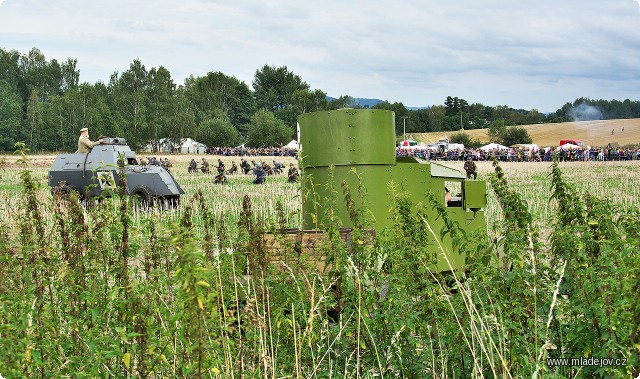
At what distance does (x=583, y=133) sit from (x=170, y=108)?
201ft

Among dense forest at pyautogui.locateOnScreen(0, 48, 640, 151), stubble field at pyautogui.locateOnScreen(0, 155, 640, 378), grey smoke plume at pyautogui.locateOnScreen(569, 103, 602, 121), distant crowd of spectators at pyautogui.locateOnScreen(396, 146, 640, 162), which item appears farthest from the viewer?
grey smoke plume at pyautogui.locateOnScreen(569, 103, 602, 121)

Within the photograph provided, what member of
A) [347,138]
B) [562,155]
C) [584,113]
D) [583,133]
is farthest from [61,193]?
[584,113]

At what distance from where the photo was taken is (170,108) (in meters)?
94.3

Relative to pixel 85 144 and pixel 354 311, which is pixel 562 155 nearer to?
pixel 85 144

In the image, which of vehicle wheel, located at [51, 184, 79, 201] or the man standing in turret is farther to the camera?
the man standing in turret

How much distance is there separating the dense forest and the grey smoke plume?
0.27 meters

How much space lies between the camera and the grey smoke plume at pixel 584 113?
13488 centimetres

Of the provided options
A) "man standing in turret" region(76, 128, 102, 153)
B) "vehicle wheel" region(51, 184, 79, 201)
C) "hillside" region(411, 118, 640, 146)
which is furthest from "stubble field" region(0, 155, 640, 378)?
"hillside" region(411, 118, 640, 146)

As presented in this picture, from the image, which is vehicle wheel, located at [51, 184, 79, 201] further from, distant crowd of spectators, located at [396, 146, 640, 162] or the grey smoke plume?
the grey smoke plume

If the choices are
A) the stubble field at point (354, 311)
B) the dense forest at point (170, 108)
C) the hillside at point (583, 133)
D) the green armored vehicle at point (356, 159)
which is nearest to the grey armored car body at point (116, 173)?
the green armored vehicle at point (356, 159)

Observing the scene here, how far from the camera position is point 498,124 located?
110 meters

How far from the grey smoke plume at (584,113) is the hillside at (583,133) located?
16.8 m

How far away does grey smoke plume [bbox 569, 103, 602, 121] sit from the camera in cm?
13488

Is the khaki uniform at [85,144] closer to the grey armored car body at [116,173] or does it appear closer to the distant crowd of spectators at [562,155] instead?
the grey armored car body at [116,173]
